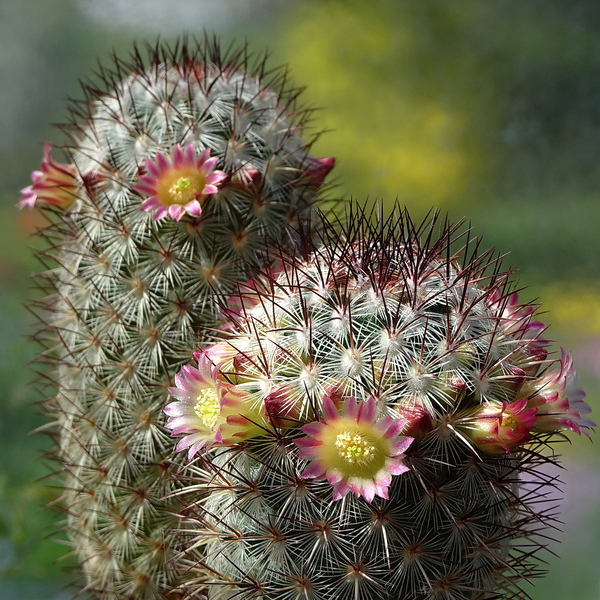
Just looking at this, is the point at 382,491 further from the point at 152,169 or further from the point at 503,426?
the point at 152,169

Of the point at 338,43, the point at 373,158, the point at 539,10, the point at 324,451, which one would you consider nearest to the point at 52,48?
the point at 338,43

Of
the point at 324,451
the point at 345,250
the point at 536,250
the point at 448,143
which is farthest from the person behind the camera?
the point at 448,143

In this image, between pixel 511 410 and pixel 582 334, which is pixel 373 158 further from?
pixel 511 410

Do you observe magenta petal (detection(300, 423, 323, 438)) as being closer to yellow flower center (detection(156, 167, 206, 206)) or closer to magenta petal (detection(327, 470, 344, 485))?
magenta petal (detection(327, 470, 344, 485))

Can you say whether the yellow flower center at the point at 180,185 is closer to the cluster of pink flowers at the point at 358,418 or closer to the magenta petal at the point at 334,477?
the cluster of pink flowers at the point at 358,418

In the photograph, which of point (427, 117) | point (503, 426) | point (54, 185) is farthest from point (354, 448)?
point (427, 117)

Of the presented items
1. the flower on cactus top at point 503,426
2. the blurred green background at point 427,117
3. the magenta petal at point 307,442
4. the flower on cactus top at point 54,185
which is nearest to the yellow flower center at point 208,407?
the magenta petal at point 307,442

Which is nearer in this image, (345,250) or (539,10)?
(345,250)
